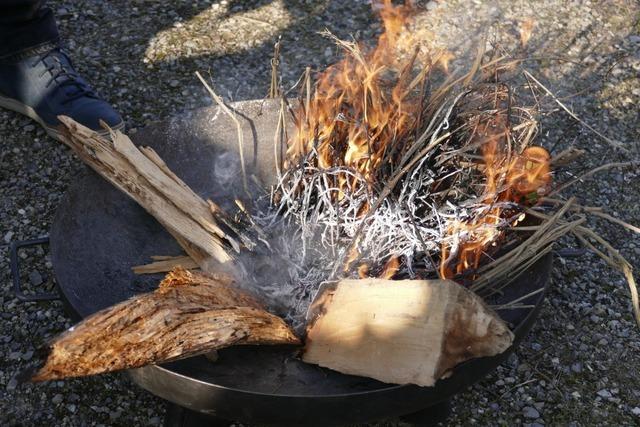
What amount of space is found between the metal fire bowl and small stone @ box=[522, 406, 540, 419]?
2.37 feet

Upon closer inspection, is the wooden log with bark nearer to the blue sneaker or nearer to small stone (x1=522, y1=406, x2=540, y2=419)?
small stone (x1=522, y1=406, x2=540, y2=419)

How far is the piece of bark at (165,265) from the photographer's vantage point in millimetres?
2191

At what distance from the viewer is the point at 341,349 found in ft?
5.82

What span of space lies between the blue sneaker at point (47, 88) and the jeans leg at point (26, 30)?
0.17 feet

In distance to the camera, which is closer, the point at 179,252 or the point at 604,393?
the point at 179,252

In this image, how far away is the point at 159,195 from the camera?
226cm

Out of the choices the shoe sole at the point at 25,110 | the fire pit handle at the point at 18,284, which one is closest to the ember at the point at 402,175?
the fire pit handle at the point at 18,284

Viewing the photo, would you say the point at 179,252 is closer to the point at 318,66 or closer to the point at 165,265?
the point at 165,265

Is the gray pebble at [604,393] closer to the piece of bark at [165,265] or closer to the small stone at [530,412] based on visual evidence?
the small stone at [530,412]

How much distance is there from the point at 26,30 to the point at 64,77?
0.30 m

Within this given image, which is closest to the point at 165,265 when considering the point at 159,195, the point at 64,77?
the point at 159,195

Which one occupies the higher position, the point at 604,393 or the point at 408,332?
the point at 408,332

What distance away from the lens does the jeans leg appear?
3.33m

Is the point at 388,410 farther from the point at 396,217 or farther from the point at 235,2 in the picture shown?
the point at 235,2
